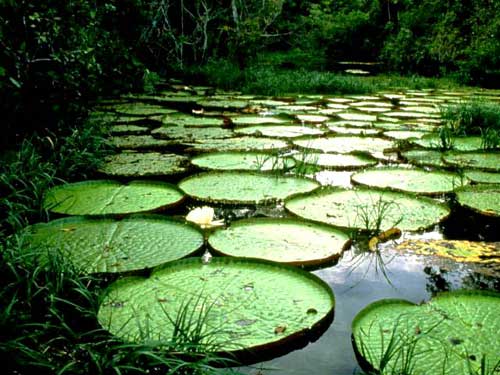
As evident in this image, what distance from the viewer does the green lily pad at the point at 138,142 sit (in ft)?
12.1

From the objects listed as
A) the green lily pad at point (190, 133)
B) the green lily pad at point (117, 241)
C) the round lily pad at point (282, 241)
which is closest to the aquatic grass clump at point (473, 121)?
the green lily pad at point (190, 133)

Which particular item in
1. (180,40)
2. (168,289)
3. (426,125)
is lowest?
(168,289)

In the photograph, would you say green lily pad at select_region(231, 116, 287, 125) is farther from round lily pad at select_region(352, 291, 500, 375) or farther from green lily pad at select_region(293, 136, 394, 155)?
round lily pad at select_region(352, 291, 500, 375)

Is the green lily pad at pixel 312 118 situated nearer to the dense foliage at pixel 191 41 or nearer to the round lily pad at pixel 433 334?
the dense foliage at pixel 191 41

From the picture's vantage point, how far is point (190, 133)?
4.21m

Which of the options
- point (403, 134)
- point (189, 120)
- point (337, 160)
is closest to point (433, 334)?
point (337, 160)

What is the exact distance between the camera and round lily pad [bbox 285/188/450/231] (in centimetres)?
215

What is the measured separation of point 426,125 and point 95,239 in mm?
3765

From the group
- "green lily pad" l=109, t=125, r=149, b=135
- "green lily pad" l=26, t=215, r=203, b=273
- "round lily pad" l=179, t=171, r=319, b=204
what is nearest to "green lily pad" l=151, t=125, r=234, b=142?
"green lily pad" l=109, t=125, r=149, b=135

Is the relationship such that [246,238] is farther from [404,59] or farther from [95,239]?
[404,59]

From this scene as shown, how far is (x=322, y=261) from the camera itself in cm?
181

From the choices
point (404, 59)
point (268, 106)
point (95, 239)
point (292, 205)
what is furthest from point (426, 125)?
point (404, 59)

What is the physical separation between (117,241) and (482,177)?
A: 2219 millimetres

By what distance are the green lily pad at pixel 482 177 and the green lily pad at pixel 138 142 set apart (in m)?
2.23
